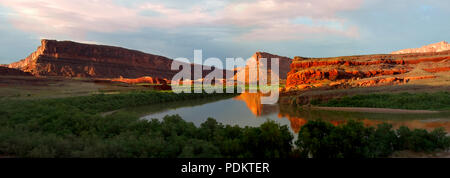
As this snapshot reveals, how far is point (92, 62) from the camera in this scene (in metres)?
88.8

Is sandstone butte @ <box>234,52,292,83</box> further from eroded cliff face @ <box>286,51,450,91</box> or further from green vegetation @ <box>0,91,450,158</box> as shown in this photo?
green vegetation @ <box>0,91,450,158</box>

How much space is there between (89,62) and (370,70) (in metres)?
83.1

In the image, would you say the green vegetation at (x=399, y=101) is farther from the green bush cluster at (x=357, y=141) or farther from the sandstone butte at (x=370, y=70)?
the green bush cluster at (x=357, y=141)

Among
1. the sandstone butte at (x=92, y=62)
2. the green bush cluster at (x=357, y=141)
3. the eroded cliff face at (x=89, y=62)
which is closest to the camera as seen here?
the green bush cluster at (x=357, y=141)

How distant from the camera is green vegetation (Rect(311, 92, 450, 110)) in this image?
18.2 metres

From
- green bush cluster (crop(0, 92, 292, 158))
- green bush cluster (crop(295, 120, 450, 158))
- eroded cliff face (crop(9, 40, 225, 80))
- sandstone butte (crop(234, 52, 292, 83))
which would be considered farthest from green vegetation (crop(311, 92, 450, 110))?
eroded cliff face (crop(9, 40, 225, 80))

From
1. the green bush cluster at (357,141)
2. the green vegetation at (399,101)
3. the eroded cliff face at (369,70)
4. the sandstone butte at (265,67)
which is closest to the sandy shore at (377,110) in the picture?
the green vegetation at (399,101)

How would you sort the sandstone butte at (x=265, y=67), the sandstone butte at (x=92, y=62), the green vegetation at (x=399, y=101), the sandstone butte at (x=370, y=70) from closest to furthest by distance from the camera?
the green vegetation at (x=399, y=101) → the sandstone butte at (x=370, y=70) → the sandstone butte at (x=92, y=62) → the sandstone butte at (x=265, y=67)

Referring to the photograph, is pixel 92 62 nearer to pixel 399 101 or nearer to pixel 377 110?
pixel 377 110

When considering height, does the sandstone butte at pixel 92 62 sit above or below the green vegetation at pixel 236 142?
above

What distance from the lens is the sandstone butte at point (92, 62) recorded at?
3031 inches

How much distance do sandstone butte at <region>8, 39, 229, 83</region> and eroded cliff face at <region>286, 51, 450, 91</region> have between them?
42.9m

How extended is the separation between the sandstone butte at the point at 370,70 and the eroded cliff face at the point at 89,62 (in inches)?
2516

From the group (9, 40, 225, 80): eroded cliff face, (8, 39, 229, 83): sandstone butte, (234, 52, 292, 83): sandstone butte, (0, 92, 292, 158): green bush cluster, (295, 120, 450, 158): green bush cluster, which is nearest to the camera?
(0, 92, 292, 158): green bush cluster
